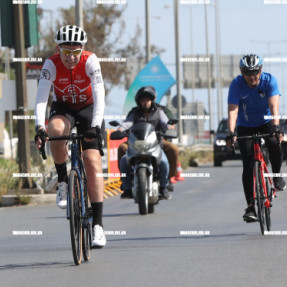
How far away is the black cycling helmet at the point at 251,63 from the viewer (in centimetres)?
1275

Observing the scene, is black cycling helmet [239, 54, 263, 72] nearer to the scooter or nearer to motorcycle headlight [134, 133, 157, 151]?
the scooter

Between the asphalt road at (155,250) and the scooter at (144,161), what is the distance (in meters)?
0.29

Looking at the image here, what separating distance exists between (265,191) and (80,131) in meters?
3.00

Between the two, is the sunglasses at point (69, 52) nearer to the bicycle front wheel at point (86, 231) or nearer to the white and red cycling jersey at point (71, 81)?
the white and red cycling jersey at point (71, 81)

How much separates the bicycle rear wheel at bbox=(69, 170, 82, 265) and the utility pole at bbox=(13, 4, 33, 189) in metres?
10.0

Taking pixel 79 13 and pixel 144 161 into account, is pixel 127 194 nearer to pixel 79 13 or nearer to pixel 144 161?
pixel 144 161

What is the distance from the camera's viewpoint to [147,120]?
16.9m

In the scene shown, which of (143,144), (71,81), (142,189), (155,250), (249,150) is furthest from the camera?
(143,144)

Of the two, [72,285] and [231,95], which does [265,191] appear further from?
[72,285]

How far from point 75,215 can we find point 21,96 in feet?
34.7

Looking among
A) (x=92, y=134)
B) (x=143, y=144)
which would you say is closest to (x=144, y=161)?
(x=143, y=144)

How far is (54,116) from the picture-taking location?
10.6m

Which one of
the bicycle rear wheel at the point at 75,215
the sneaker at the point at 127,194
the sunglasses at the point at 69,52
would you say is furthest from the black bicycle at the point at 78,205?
the sneaker at the point at 127,194

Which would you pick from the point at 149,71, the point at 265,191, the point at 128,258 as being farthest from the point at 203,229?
the point at 149,71
